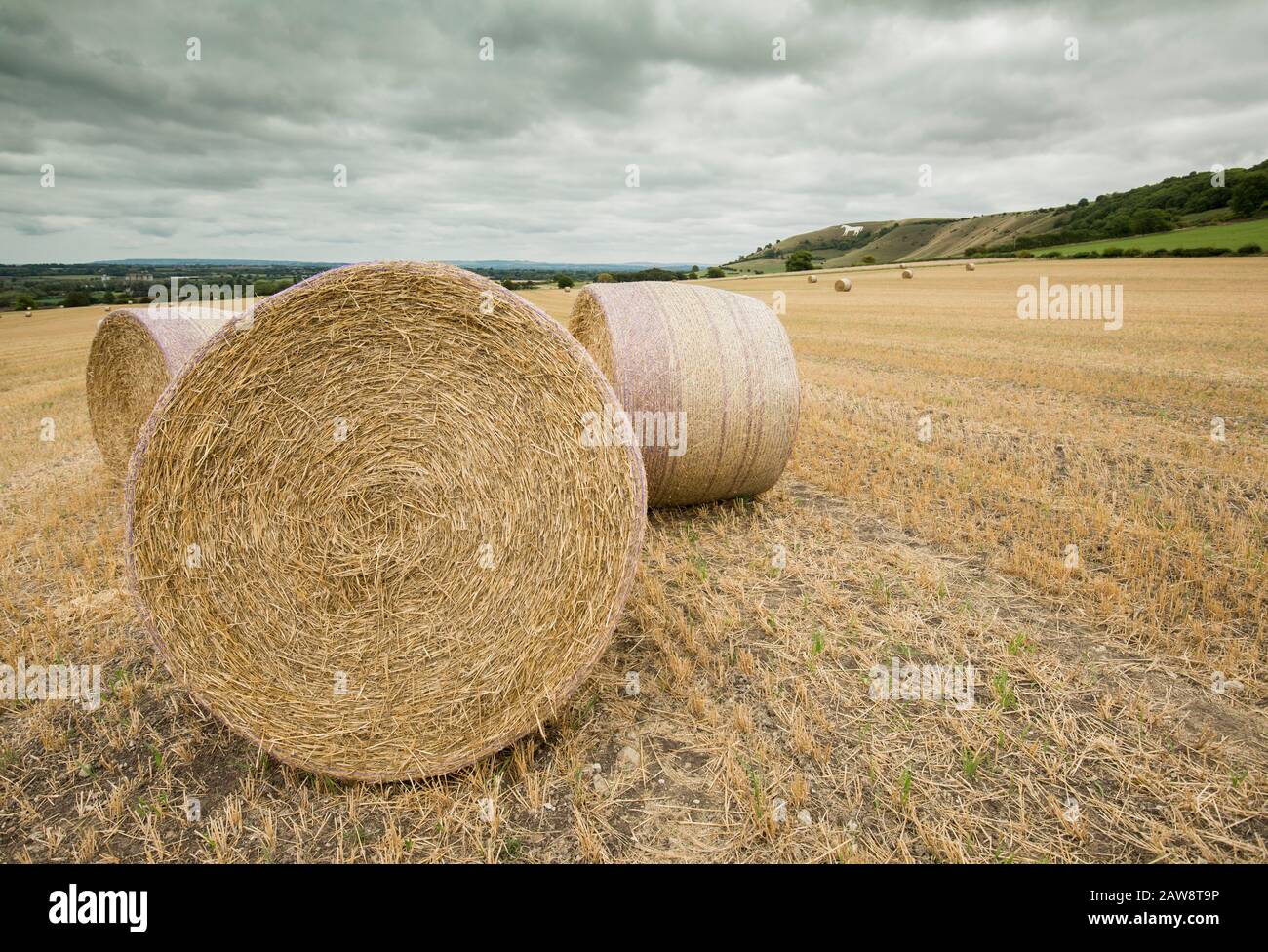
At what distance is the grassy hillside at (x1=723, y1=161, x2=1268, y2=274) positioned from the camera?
5484cm

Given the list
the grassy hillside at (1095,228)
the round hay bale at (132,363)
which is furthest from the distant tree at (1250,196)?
the round hay bale at (132,363)

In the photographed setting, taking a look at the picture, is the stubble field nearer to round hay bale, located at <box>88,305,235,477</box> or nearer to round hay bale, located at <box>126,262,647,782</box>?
round hay bale, located at <box>126,262,647,782</box>

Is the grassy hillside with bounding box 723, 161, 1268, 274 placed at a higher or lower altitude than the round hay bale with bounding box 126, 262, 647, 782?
higher

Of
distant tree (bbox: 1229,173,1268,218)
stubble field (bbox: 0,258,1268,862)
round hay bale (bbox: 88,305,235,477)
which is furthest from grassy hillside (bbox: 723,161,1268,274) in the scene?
round hay bale (bbox: 88,305,235,477)

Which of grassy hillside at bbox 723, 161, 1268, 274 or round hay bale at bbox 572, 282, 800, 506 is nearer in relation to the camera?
round hay bale at bbox 572, 282, 800, 506

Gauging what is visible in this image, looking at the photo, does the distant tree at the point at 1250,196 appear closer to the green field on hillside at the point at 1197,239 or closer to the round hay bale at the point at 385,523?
the green field on hillside at the point at 1197,239

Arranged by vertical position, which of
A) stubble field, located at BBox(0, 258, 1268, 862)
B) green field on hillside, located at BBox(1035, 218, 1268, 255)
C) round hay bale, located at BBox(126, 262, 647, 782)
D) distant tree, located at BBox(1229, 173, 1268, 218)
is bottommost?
stubble field, located at BBox(0, 258, 1268, 862)

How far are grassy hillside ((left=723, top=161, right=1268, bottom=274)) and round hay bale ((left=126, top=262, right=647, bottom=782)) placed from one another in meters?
56.2

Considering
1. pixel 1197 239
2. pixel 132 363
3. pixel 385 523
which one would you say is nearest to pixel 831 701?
pixel 385 523

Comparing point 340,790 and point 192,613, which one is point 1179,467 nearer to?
point 340,790

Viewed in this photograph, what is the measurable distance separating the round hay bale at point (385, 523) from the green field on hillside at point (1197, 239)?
5524cm

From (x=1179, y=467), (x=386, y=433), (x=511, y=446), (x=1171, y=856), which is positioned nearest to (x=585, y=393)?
(x=511, y=446)

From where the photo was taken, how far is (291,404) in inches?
126

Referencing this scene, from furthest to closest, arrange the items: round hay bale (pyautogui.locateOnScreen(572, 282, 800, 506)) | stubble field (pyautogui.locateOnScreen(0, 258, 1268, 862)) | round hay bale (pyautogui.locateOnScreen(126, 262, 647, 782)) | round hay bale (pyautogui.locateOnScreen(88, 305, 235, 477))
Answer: round hay bale (pyautogui.locateOnScreen(88, 305, 235, 477)), round hay bale (pyautogui.locateOnScreen(572, 282, 800, 506)), round hay bale (pyautogui.locateOnScreen(126, 262, 647, 782)), stubble field (pyautogui.locateOnScreen(0, 258, 1268, 862))
